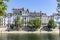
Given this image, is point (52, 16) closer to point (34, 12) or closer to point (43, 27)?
point (34, 12)

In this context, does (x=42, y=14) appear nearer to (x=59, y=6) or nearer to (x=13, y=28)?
(x=13, y=28)

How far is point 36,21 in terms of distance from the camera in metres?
102

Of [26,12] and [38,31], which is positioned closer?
[38,31]

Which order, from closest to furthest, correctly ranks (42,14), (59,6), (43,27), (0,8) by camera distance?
1. (0,8)
2. (59,6)
3. (43,27)
4. (42,14)

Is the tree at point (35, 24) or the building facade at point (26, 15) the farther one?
the building facade at point (26, 15)

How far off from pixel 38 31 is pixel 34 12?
3028 centimetres

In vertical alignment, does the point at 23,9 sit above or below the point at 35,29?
above

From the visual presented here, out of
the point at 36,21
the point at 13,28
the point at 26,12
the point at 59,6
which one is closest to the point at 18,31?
the point at 13,28

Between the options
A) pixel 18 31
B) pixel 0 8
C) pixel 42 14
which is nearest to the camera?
pixel 0 8

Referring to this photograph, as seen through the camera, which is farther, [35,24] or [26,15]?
[26,15]

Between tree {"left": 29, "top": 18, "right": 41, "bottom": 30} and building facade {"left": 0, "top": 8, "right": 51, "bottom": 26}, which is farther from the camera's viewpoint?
building facade {"left": 0, "top": 8, "right": 51, "bottom": 26}

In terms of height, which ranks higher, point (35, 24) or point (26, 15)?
point (26, 15)

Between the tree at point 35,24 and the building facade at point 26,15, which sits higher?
the building facade at point 26,15

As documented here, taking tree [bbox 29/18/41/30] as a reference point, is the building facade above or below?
above
